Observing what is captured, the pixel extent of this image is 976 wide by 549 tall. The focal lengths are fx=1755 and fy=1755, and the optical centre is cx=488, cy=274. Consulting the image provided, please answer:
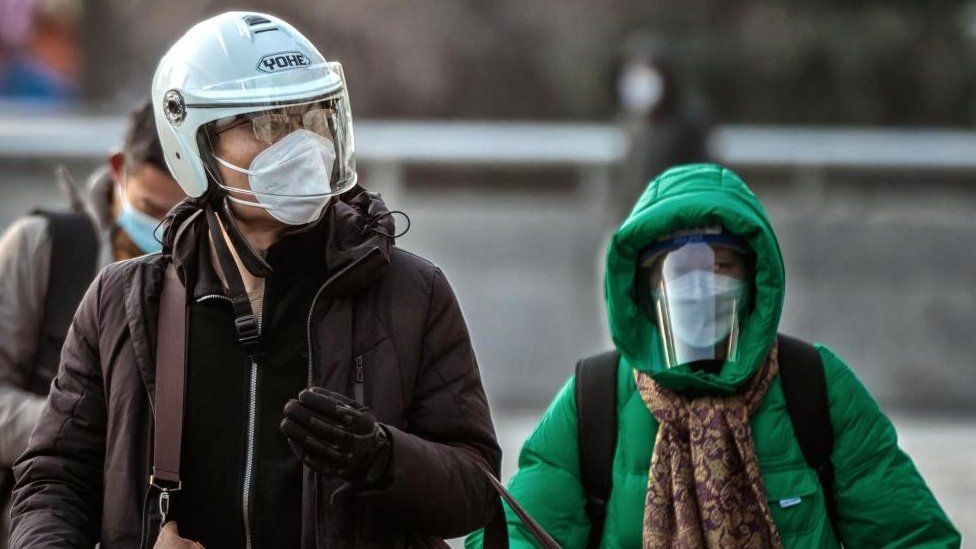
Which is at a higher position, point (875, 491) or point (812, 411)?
point (812, 411)

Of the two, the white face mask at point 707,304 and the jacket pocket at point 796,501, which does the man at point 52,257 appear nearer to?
the white face mask at point 707,304

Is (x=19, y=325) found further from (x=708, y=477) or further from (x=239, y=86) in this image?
(x=708, y=477)

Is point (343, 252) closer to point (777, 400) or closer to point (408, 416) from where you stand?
point (408, 416)

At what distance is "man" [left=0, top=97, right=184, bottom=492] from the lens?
3787 millimetres

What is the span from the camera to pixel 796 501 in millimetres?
3227

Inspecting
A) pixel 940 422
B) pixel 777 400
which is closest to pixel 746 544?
pixel 777 400

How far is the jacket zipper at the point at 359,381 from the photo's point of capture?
2695mm

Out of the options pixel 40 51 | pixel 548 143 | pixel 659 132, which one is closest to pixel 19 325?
pixel 659 132

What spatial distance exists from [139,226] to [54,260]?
26 cm

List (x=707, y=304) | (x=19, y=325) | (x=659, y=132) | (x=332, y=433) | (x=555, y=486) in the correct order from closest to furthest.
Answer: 1. (x=332, y=433)
2. (x=555, y=486)
3. (x=707, y=304)
4. (x=19, y=325)
5. (x=659, y=132)

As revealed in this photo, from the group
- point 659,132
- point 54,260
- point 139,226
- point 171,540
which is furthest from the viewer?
point 659,132

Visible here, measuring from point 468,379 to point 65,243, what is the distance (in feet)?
4.97

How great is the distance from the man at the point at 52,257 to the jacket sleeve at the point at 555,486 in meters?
1.08

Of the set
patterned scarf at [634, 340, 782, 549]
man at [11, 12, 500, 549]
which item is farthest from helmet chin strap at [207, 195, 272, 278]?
patterned scarf at [634, 340, 782, 549]
